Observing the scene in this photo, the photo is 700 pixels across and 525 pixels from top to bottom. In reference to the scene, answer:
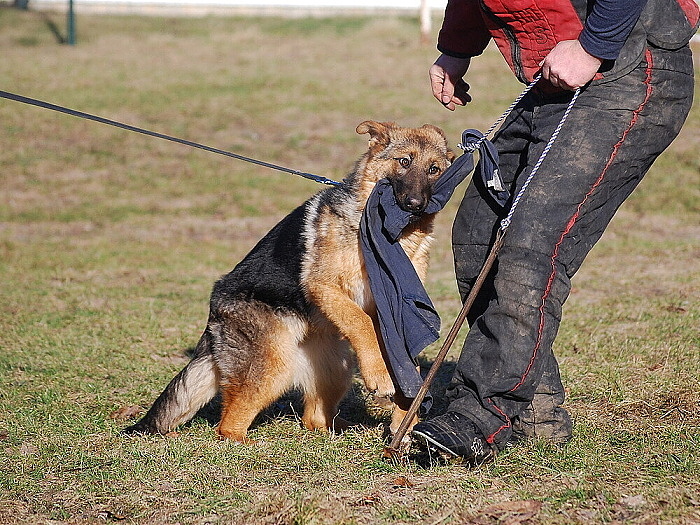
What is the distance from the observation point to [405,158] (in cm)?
481

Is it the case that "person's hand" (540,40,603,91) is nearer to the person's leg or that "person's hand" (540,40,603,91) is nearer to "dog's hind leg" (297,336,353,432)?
the person's leg

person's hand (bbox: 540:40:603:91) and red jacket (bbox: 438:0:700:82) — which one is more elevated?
red jacket (bbox: 438:0:700:82)

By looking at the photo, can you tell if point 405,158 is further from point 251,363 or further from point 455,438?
point 455,438

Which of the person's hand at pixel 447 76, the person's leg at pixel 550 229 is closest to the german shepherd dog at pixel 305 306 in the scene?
the person's hand at pixel 447 76

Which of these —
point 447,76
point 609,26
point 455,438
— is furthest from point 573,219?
point 447,76

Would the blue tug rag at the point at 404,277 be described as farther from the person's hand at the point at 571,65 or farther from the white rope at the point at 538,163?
the person's hand at the point at 571,65

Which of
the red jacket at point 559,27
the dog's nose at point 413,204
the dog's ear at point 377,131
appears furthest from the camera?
Result: the dog's ear at point 377,131

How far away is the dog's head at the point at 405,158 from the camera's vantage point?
4.60 metres

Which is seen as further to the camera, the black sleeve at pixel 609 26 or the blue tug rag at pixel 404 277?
the blue tug rag at pixel 404 277

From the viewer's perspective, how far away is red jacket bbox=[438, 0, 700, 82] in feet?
12.4

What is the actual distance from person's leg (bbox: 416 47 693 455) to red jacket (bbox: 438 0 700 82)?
0.08 metres

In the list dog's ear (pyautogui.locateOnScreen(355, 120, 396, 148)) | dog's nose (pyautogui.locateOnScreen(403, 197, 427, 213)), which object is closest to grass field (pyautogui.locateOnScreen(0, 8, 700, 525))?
dog's nose (pyautogui.locateOnScreen(403, 197, 427, 213))

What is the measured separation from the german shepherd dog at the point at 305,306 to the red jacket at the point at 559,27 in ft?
3.04

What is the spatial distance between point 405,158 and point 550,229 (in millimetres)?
1292
